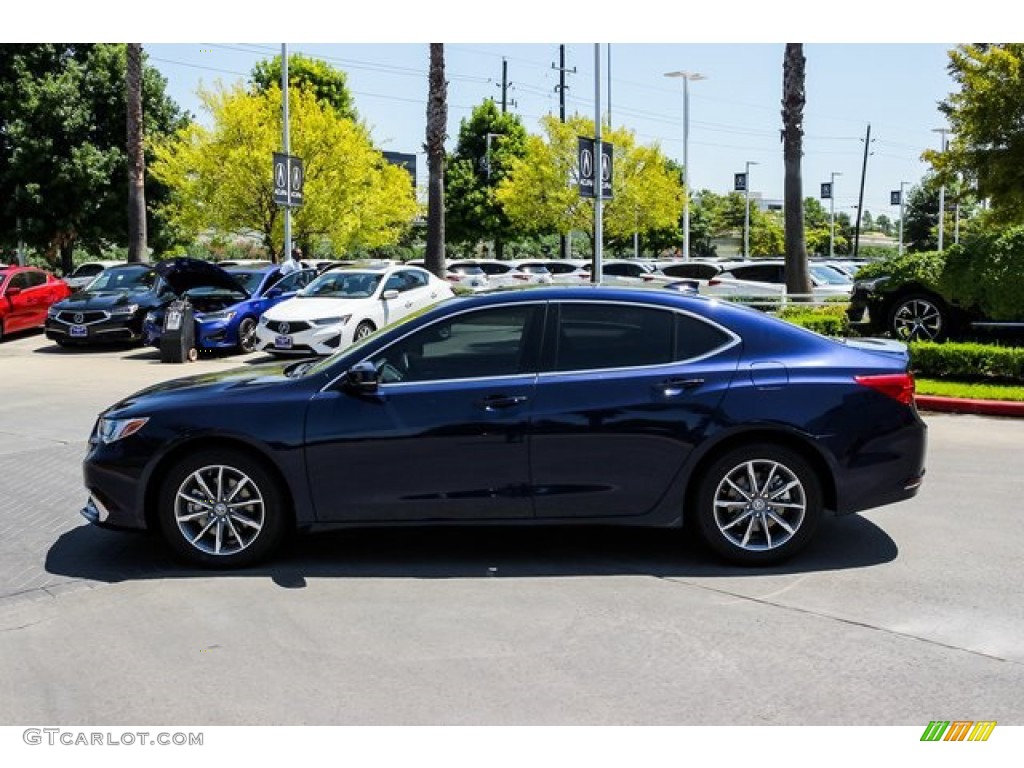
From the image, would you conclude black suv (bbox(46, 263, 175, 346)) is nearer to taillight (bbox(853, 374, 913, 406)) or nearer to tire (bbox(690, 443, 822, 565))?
tire (bbox(690, 443, 822, 565))

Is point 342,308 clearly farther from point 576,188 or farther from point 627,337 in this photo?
point 576,188

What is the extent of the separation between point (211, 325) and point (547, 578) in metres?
14.0

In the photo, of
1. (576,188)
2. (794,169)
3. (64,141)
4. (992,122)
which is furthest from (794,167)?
(64,141)

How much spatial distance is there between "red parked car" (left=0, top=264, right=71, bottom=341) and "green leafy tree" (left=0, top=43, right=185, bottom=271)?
1237 cm

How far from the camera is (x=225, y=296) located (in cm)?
1984

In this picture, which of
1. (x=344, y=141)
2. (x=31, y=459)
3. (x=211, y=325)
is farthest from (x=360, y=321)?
(x=344, y=141)

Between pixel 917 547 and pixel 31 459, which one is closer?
pixel 917 547

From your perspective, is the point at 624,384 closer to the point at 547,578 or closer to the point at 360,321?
the point at 547,578

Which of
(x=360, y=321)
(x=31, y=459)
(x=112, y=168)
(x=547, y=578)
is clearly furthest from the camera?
(x=112, y=168)

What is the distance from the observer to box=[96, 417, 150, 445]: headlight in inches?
237

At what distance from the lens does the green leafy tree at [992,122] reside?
18.2 meters

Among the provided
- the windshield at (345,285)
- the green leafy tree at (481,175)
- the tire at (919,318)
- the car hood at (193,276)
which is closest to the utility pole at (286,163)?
the car hood at (193,276)

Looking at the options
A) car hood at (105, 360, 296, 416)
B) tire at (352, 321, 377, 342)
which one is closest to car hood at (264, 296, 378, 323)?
tire at (352, 321, 377, 342)

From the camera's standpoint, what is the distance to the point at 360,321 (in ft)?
55.6
